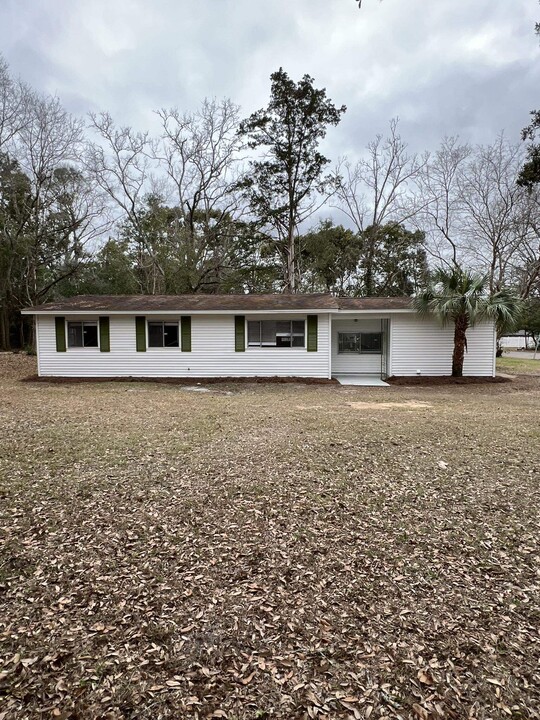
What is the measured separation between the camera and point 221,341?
13.5 metres

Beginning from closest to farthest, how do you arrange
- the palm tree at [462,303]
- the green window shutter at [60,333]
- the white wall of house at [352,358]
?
1. the palm tree at [462,303]
2. the green window shutter at [60,333]
3. the white wall of house at [352,358]

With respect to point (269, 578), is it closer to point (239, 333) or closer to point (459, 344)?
point (239, 333)

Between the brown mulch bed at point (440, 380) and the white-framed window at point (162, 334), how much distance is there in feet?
24.7

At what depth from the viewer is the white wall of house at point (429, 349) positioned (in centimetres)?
1368

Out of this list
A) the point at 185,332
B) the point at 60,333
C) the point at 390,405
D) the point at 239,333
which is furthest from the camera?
the point at 60,333

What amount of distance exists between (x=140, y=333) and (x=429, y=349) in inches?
400

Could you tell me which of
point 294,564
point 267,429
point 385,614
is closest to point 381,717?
point 385,614

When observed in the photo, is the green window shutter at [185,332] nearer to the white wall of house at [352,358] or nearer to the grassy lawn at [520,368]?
the white wall of house at [352,358]

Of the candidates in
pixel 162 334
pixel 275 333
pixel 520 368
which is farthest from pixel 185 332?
pixel 520 368

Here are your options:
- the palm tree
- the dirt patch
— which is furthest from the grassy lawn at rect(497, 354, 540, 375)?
the dirt patch

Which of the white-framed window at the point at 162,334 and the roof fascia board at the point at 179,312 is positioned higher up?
the roof fascia board at the point at 179,312

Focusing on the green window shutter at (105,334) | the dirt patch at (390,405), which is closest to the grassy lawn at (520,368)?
the dirt patch at (390,405)

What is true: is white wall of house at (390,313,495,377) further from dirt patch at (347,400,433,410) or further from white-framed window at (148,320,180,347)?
white-framed window at (148,320,180,347)

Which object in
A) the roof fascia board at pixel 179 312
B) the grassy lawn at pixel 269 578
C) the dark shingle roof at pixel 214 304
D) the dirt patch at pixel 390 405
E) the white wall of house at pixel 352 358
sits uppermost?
the dark shingle roof at pixel 214 304
